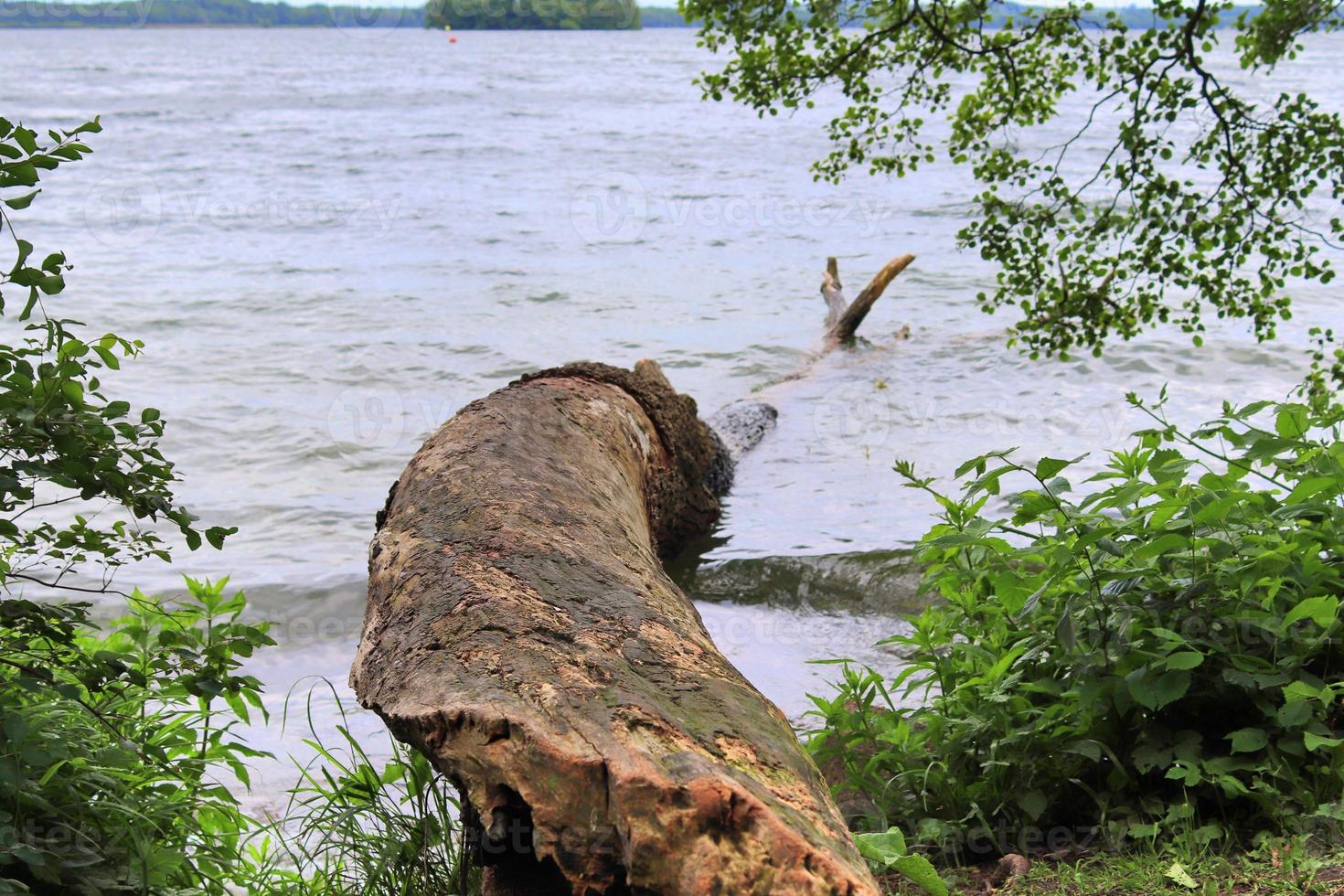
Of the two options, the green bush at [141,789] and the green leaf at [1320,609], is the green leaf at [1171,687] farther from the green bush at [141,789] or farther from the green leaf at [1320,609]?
the green bush at [141,789]

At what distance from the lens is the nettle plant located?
265 cm

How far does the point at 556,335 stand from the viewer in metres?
11.6

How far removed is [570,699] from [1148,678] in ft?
4.66

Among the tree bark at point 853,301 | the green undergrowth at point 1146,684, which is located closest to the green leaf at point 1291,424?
the green undergrowth at point 1146,684

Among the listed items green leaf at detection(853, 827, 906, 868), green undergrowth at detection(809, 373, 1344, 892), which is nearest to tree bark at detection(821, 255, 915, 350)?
green undergrowth at detection(809, 373, 1344, 892)

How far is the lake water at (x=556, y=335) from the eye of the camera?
6.30 m

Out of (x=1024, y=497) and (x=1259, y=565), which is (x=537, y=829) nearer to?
(x=1024, y=497)

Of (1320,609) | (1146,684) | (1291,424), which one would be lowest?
(1146,684)

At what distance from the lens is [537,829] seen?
1.96m

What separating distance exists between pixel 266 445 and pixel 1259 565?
7042 mm

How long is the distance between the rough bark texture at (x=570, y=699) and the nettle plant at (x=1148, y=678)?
0.76 metres

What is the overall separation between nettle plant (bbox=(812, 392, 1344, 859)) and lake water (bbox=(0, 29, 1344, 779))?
1.44 meters

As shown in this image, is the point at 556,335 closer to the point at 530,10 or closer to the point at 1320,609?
the point at 1320,609

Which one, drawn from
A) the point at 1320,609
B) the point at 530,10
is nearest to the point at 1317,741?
the point at 1320,609
